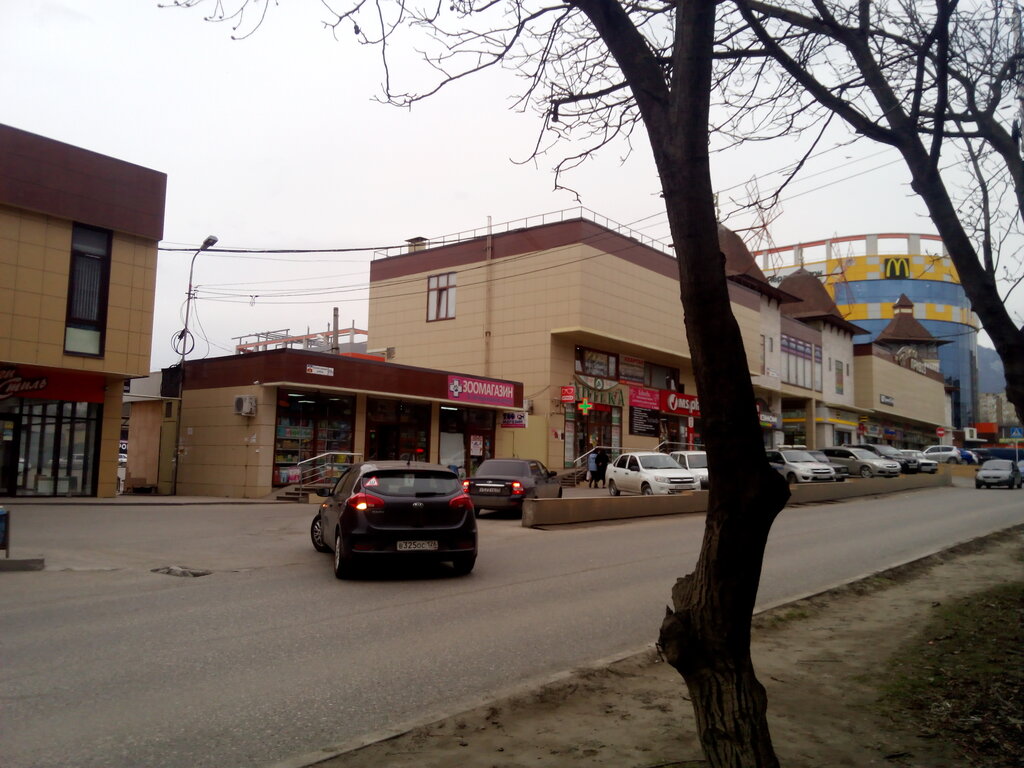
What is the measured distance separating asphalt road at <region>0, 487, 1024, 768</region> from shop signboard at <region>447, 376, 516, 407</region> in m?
16.0

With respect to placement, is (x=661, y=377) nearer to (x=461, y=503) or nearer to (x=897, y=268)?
(x=461, y=503)

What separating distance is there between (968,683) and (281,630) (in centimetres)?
588

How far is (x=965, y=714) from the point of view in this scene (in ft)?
17.1

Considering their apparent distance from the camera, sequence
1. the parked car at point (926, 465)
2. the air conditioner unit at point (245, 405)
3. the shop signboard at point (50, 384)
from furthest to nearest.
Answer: the parked car at point (926, 465)
the air conditioner unit at point (245, 405)
the shop signboard at point (50, 384)

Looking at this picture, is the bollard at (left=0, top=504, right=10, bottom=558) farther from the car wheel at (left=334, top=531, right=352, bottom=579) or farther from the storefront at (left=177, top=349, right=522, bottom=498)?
the storefront at (left=177, top=349, right=522, bottom=498)

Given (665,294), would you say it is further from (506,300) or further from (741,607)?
(741,607)

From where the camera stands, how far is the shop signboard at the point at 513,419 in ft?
115

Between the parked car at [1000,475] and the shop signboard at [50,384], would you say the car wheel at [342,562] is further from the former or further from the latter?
the parked car at [1000,475]

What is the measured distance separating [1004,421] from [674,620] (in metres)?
117

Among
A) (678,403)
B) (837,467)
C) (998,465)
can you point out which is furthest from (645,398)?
(998,465)

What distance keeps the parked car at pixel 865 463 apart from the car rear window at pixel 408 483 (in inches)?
1307

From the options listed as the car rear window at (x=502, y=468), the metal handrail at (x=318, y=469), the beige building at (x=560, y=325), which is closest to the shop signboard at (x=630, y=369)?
the beige building at (x=560, y=325)

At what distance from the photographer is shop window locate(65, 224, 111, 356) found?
22422mm

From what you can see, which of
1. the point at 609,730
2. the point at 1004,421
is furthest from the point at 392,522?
the point at 1004,421
